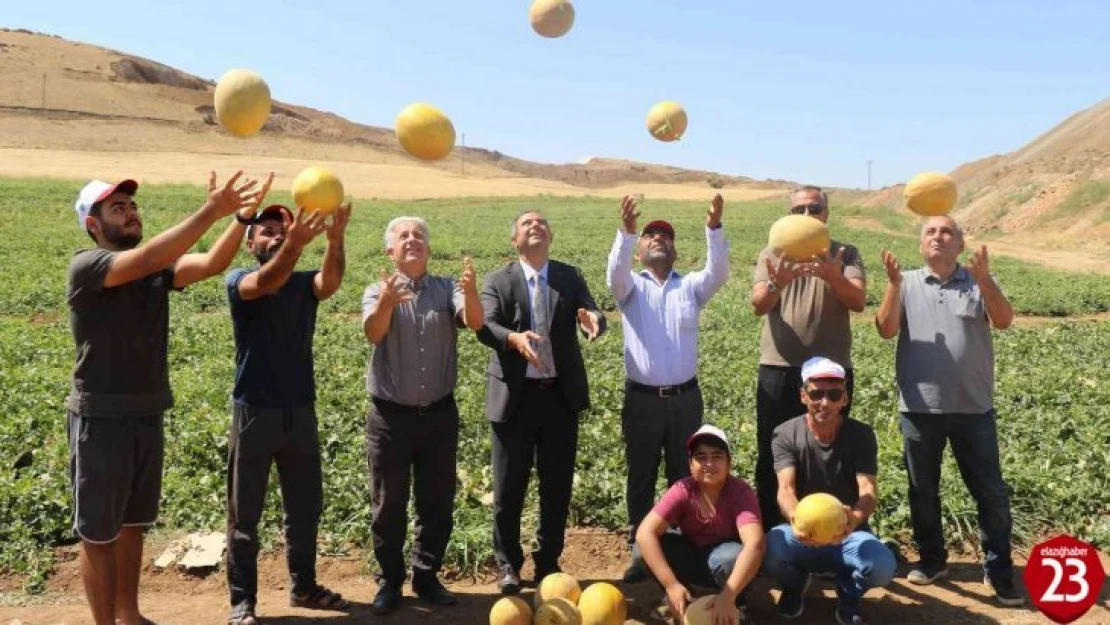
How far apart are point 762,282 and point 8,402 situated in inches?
264

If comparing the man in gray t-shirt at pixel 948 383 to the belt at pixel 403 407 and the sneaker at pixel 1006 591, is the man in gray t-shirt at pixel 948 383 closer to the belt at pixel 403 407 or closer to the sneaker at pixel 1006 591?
the sneaker at pixel 1006 591

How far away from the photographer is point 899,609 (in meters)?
5.03

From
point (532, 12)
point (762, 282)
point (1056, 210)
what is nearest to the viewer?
point (762, 282)

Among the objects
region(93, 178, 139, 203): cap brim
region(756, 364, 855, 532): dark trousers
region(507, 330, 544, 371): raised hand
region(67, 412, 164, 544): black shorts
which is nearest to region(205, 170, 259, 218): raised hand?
region(93, 178, 139, 203): cap brim

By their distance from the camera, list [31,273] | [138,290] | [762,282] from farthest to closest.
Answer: [31,273] → [762,282] → [138,290]

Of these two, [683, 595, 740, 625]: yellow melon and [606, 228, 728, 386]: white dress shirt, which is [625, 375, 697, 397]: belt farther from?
[683, 595, 740, 625]: yellow melon

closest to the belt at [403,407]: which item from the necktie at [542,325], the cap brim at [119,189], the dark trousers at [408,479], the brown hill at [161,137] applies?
the dark trousers at [408,479]

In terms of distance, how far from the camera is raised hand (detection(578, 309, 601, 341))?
5102 millimetres

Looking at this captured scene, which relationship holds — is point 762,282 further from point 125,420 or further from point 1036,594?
point 125,420

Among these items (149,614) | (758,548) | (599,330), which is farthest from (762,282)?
(149,614)

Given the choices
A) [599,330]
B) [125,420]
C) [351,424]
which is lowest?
[351,424]

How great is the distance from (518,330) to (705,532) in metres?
1.50

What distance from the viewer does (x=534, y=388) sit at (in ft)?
17.0

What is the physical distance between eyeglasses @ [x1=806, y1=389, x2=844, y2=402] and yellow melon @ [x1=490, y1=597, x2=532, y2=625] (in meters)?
1.82
